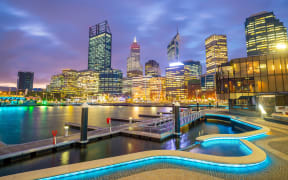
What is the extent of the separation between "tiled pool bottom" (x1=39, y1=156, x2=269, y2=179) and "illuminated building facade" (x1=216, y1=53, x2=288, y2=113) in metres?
34.8

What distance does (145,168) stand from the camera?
6.88m

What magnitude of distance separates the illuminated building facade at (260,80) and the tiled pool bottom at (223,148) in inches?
1170

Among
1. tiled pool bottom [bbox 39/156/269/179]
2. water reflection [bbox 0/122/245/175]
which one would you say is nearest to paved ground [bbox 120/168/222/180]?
tiled pool bottom [bbox 39/156/269/179]

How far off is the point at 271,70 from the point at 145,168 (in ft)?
139

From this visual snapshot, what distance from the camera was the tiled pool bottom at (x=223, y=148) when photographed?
9.13m

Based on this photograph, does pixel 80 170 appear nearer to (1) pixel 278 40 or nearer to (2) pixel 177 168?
(2) pixel 177 168

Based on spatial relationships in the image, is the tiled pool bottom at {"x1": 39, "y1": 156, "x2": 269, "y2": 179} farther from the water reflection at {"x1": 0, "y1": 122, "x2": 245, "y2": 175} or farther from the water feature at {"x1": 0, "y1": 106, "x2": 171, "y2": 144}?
the water feature at {"x1": 0, "y1": 106, "x2": 171, "y2": 144}

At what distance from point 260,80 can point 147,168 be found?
4125 cm

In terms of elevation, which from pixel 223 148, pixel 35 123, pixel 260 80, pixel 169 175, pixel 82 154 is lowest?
pixel 35 123

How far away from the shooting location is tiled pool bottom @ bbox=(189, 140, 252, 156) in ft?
30.0

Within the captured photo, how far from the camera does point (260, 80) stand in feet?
114

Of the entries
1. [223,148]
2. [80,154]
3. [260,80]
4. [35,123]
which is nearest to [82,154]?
[80,154]

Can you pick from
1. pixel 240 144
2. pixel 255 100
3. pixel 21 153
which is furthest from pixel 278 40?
pixel 21 153

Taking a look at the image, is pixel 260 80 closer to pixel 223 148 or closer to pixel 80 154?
pixel 223 148
